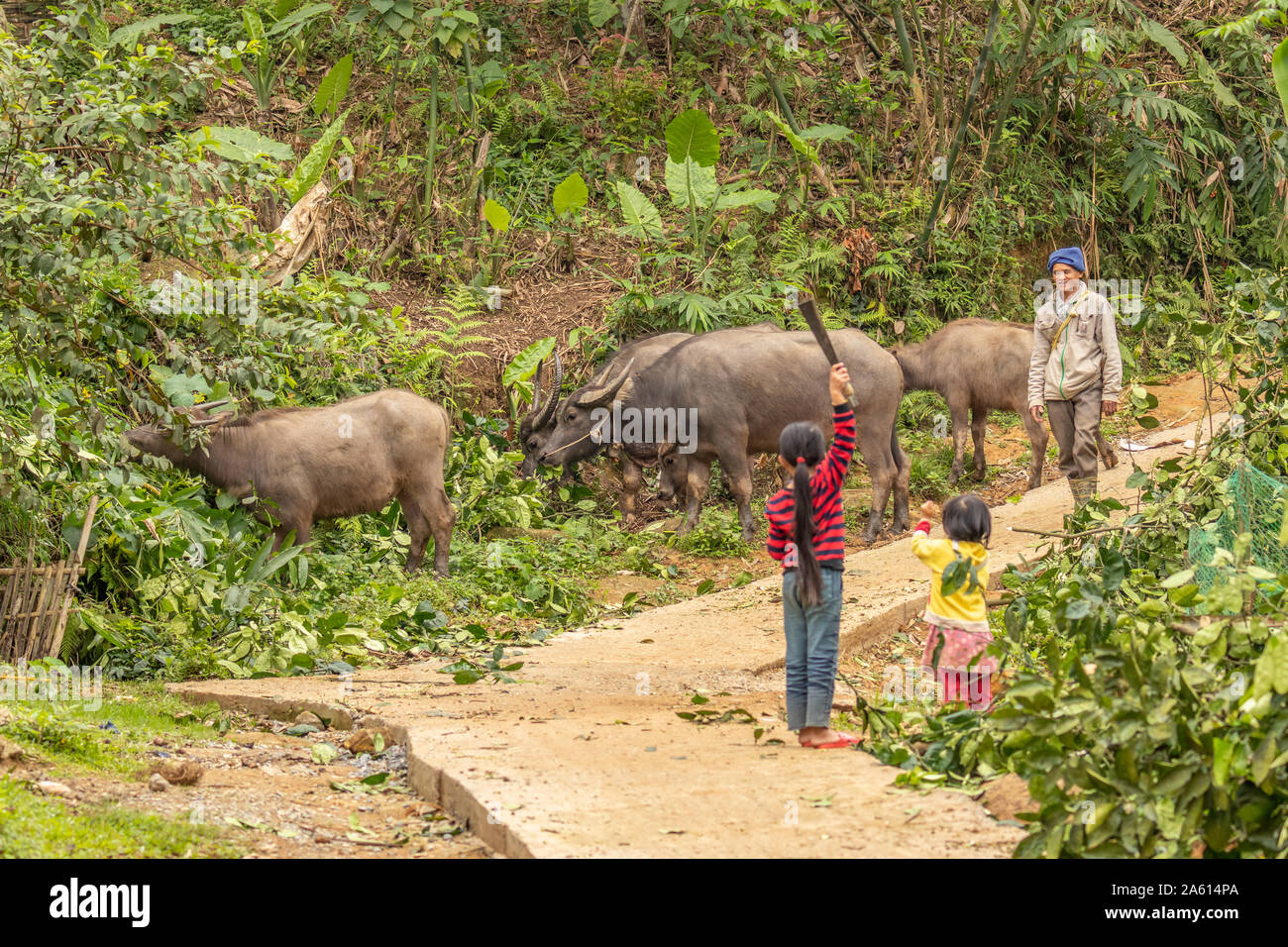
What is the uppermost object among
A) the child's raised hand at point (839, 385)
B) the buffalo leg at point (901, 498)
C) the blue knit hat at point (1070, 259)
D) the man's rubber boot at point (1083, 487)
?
the blue knit hat at point (1070, 259)

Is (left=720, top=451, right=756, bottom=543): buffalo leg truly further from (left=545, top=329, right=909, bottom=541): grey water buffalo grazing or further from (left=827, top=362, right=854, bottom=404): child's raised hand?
(left=827, top=362, right=854, bottom=404): child's raised hand

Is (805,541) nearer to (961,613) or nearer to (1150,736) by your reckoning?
(961,613)

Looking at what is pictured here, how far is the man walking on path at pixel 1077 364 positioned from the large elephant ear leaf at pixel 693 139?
19.5ft

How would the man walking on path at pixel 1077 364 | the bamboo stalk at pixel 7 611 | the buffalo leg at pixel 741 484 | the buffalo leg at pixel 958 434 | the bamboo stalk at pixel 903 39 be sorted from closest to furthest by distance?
the bamboo stalk at pixel 7 611 → the man walking on path at pixel 1077 364 → the buffalo leg at pixel 741 484 → the buffalo leg at pixel 958 434 → the bamboo stalk at pixel 903 39

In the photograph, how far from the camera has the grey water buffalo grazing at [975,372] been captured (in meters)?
13.4

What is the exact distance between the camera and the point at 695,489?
1271 cm

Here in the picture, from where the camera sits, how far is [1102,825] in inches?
160

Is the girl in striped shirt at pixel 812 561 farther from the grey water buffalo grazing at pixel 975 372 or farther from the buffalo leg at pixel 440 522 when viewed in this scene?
the grey water buffalo grazing at pixel 975 372

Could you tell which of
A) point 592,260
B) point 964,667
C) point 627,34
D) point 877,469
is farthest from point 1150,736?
point 627,34

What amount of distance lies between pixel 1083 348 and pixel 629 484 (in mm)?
5094

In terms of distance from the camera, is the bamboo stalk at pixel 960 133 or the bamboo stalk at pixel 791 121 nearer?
the bamboo stalk at pixel 960 133

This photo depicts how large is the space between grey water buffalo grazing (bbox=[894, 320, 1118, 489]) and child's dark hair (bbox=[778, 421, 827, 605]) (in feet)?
25.2

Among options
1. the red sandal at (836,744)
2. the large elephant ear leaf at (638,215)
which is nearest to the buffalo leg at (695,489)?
the large elephant ear leaf at (638,215)

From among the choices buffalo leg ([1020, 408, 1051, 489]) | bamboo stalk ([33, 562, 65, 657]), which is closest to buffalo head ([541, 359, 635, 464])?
buffalo leg ([1020, 408, 1051, 489])
